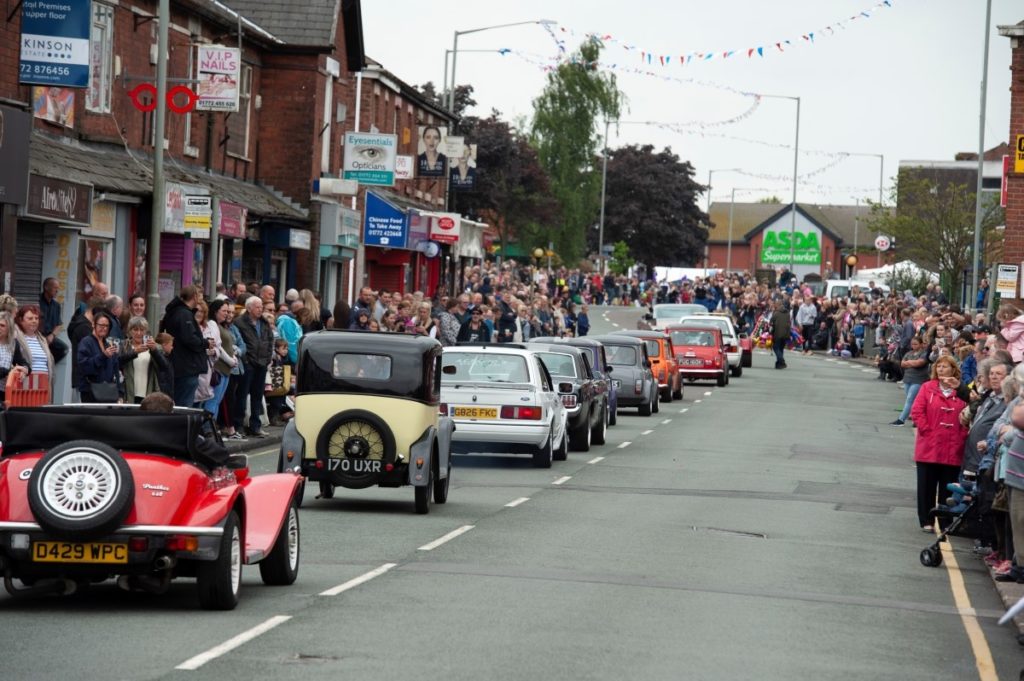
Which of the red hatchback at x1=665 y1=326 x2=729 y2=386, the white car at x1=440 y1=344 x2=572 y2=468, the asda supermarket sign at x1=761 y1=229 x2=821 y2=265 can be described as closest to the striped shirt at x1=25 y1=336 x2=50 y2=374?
the white car at x1=440 y1=344 x2=572 y2=468

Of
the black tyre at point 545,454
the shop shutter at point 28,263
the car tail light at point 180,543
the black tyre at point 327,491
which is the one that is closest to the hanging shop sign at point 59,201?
→ the shop shutter at point 28,263

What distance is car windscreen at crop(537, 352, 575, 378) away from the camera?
27.5 m

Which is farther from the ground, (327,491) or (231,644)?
(231,644)

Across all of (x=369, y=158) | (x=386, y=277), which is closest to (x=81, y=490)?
(x=369, y=158)

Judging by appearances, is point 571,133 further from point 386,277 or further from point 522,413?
point 522,413

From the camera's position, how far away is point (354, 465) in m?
17.1

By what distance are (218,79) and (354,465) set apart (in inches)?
581

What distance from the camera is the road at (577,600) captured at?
948 cm

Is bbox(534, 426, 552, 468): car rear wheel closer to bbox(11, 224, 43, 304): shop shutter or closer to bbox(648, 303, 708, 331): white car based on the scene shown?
bbox(11, 224, 43, 304): shop shutter

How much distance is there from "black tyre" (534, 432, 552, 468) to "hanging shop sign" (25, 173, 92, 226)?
25.8 feet

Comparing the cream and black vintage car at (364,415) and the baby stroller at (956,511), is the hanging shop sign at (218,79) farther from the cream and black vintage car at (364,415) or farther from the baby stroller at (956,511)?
the baby stroller at (956,511)

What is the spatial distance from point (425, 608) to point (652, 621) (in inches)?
55.1

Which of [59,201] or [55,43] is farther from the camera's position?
[59,201]

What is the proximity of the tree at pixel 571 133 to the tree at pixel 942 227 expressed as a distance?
29011 mm
